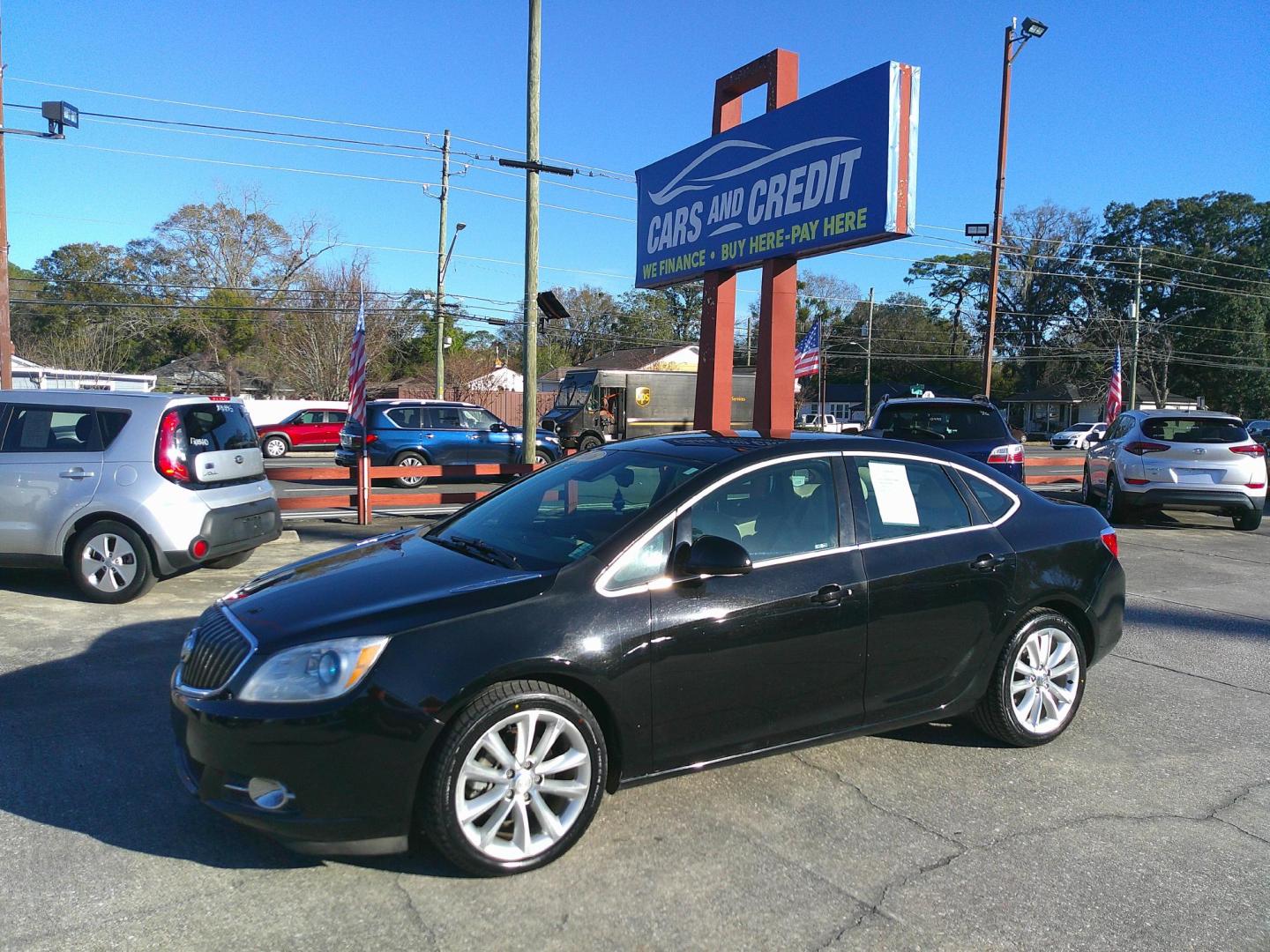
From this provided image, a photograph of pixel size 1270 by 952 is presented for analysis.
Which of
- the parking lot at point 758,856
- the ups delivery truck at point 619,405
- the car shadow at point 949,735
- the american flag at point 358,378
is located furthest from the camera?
the ups delivery truck at point 619,405

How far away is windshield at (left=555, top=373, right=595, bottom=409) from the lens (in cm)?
2966

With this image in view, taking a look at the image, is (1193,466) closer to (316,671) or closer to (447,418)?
(316,671)

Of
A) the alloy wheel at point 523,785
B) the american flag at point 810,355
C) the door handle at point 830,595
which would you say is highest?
the american flag at point 810,355

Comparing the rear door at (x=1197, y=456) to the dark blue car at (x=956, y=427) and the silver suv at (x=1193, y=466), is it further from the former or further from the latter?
the dark blue car at (x=956, y=427)

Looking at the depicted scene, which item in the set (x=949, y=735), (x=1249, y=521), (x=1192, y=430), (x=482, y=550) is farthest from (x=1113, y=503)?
(x=482, y=550)

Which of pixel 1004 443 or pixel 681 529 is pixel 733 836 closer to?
pixel 681 529

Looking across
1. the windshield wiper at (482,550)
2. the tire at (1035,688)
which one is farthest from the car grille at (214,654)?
the tire at (1035,688)

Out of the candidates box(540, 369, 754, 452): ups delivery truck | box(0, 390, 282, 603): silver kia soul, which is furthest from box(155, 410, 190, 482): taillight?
box(540, 369, 754, 452): ups delivery truck

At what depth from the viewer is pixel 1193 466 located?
40.7ft

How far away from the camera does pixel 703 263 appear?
479 inches

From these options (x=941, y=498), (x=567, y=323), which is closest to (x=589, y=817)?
(x=941, y=498)

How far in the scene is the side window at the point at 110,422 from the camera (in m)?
7.22

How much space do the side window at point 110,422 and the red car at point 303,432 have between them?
22.2 meters

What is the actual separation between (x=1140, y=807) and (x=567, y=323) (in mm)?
77349
